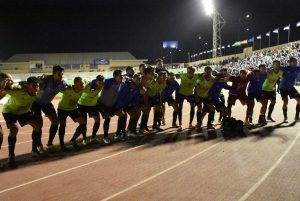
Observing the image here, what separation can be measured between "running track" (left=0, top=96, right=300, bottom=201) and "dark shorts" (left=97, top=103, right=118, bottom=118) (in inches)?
33.9

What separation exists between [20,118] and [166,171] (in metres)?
3.42

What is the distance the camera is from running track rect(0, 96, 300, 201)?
5.12m

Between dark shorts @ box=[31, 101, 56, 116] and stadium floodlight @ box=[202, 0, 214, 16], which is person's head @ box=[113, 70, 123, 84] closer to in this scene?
dark shorts @ box=[31, 101, 56, 116]

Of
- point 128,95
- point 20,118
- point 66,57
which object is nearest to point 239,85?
point 128,95

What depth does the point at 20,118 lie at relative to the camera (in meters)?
7.48

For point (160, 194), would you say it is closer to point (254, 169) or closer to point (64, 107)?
point (254, 169)

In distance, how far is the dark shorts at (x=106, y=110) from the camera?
919 cm

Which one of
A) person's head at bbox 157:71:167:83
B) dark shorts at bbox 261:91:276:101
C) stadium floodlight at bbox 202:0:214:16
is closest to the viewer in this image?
person's head at bbox 157:71:167:83

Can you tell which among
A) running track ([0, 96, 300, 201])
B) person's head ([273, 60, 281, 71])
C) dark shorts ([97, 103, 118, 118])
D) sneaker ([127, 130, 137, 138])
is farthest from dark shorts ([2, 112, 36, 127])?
person's head ([273, 60, 281, 71])

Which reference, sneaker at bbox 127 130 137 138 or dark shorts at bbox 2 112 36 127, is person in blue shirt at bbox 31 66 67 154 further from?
sneaker at bbox 127 130 137 138

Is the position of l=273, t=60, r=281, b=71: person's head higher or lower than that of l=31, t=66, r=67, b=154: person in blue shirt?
higher

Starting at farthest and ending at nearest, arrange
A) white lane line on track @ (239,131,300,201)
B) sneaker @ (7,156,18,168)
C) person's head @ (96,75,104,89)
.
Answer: person's head @ (96,75,104,89)
sneaker @ (7,156,18,168)
white lane line on track @ (239,131,300,201)

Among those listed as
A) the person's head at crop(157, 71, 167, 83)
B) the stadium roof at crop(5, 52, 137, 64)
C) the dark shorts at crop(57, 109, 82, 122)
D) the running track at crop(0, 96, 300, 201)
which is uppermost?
the stadium roof at crop(5, 52, 137, 64)

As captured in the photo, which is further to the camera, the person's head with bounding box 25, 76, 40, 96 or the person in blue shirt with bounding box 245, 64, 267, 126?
the person in blue shirt with bounding box 245, 64, 267, 126
